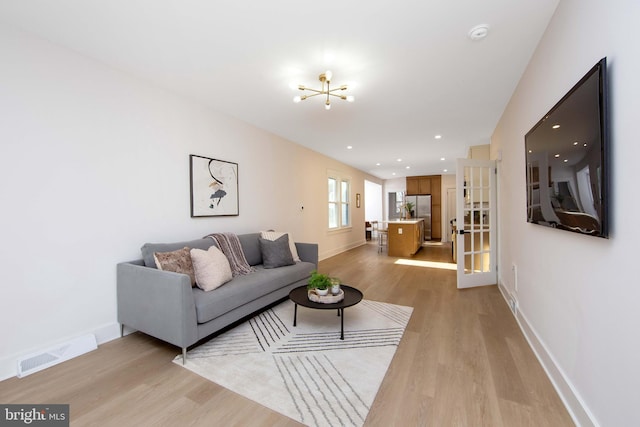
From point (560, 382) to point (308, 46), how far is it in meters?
3.05

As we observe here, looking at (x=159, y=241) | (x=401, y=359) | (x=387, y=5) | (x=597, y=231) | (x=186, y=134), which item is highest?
(x=387, y=5)

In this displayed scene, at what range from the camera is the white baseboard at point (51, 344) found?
1.93 meters

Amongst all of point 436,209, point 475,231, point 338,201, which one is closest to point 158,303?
point 475,231

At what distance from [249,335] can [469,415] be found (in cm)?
187

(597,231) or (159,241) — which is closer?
(597,231)

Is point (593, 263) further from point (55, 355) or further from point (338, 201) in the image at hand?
point (338, 201)

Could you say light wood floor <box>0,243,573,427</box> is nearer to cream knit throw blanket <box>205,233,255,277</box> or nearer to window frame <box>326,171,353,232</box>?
cream knit throw blanket <box>205,233,255,277</box>

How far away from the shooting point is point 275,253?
3.54 m

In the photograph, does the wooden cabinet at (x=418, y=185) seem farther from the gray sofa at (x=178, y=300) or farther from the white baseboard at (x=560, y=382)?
the gray sofa at (x=178, y=300)

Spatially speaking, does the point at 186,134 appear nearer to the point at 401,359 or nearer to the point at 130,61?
the point at 130,61

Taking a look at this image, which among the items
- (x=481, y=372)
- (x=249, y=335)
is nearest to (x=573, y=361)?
(x=481, y=372)

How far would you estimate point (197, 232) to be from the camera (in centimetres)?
339

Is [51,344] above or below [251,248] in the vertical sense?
below

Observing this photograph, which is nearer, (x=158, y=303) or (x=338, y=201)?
(x=158, y=303)
